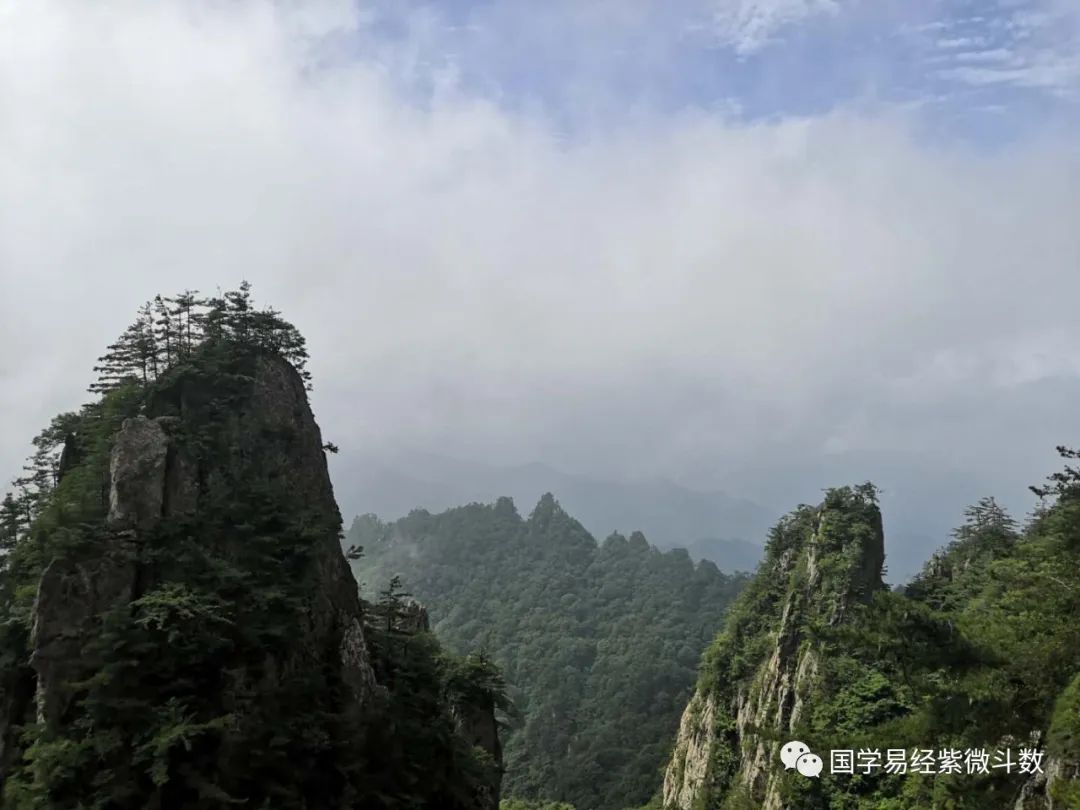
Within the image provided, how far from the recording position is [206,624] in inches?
770

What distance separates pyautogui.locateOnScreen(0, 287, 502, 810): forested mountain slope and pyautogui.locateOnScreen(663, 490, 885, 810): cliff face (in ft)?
61.5

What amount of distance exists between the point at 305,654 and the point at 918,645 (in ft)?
53.4

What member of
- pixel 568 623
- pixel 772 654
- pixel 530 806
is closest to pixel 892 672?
pixel 772 654

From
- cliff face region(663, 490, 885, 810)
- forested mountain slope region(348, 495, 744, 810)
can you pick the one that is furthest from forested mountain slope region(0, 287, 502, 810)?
forested mountain slope region(348, 495, 744, 810)

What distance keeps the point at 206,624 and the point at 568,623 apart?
324ft

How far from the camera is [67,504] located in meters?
21.5

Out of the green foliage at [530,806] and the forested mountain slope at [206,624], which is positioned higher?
the forested mountain slope at [206,624]

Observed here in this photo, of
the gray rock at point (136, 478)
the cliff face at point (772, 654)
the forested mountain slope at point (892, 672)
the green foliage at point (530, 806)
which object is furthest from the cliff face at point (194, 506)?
the green foliage at point (530, 806)

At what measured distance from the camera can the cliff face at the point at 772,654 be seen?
38.9m

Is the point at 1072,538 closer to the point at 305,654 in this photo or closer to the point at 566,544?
the point at 305,654

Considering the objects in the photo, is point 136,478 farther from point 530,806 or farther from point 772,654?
point 530,806

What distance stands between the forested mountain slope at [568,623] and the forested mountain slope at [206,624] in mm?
31434

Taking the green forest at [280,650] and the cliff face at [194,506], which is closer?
the green forest at [280,650]

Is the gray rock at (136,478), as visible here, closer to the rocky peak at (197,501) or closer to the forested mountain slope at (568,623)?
the rocky peak at (197,501)
